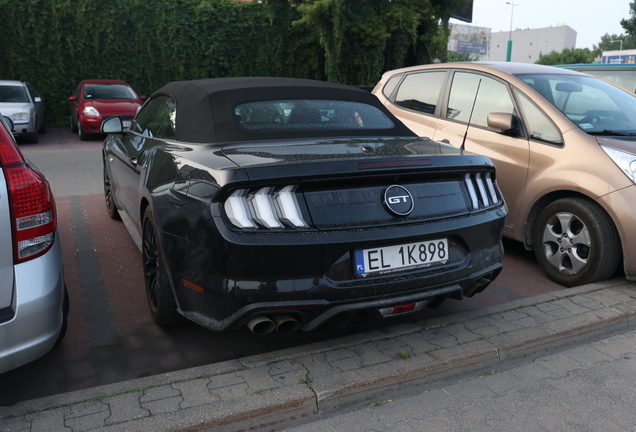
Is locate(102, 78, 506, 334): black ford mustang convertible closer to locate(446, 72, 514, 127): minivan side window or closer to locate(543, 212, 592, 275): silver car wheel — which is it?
locate(543, 212, 592, 275): silver car wheel

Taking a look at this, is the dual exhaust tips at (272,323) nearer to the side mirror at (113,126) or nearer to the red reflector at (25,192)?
the red reflector at (25,192)

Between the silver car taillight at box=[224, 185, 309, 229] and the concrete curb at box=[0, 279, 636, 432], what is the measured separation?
798 mm

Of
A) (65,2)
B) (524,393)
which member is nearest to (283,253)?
(524,393)

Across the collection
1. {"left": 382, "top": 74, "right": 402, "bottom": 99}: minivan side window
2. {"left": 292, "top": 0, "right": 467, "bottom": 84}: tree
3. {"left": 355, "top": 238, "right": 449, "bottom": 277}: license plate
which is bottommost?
{"left": 355, "top": 238, "right": 449, "bottom": 277}: license plate

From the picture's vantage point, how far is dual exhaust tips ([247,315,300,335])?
3.01 metres

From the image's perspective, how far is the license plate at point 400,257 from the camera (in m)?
3.06

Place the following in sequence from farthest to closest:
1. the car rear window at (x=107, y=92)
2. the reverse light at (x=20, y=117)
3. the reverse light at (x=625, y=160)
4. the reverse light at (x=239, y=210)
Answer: the car rear window at (x=107, y=92) < the reverse light at (x=20, y=117) < the reverse light at (x=625, y=160) < the reverse light at (x=239, y=210)

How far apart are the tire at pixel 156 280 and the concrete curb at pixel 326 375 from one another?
0.60 meters

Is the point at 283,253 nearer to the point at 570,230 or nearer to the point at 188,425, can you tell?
the point at 188,425

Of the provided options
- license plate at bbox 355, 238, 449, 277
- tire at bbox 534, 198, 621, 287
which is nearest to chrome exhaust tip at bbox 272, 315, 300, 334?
license plate at bbox 355, 238, 449, 277

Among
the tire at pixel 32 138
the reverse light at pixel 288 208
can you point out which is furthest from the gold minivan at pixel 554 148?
the tire at pixel 32 138

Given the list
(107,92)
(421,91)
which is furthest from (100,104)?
(421,91)

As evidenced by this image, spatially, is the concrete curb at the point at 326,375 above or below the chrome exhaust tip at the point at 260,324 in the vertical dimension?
below

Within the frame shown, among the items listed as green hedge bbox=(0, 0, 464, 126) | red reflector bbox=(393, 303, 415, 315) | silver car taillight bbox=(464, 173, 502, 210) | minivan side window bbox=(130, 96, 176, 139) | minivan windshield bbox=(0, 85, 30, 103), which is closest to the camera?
red reflector bbox=(393, 303, 415, 315)
